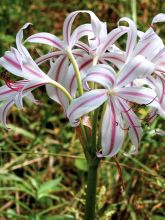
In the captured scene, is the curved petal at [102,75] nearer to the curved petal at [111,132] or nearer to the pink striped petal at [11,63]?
the curved petal at [111,132]

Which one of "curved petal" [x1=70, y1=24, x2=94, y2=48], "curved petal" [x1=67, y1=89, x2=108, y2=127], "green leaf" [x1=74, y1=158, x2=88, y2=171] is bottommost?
"green leaf" [x1=74, y1=158, x2=88, y2=171]

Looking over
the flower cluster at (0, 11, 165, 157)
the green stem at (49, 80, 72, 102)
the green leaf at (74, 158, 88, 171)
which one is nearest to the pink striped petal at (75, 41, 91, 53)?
the flower cluster at (0, 11, 165, 157)

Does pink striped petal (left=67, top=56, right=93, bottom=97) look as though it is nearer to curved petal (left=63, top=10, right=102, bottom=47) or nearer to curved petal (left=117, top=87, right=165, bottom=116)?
curved petal (left=63, top=10, right=102, bottom=47)

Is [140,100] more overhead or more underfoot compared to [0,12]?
more underfoot

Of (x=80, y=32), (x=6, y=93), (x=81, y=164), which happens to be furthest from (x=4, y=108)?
(x=81, y=164)

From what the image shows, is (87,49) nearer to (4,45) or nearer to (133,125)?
(133,125)

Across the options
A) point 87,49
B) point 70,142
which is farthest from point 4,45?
point 87,49
